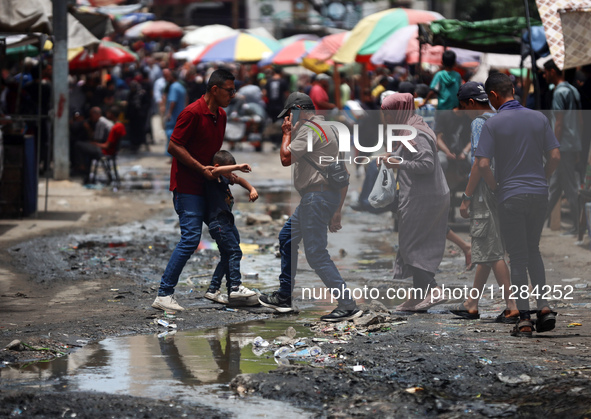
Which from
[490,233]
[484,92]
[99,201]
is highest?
[484,92]

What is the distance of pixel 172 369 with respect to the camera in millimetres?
6102

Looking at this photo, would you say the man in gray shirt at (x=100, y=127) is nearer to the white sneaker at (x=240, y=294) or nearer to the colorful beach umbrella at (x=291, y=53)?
the colorful beach umbrella at (x=291, y=53)

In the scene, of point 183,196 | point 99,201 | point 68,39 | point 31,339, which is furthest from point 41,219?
point 31,339

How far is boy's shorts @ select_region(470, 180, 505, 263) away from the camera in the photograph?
24.8ft

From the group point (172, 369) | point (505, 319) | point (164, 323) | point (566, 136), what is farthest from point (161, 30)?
point (172, 369)

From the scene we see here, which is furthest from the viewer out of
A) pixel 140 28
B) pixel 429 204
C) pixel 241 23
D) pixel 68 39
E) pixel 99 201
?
pixel 241 23

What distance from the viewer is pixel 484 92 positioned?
785 cm

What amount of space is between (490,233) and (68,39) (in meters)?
12.0

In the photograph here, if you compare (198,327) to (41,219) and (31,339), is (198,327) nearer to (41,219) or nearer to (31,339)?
(31,339)

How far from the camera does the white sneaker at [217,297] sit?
27.3 feet

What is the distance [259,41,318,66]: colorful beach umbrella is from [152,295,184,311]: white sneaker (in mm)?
20651

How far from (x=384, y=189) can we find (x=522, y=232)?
4.31ft

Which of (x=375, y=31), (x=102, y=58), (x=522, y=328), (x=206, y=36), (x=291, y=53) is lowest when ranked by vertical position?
(x=522, y=328)

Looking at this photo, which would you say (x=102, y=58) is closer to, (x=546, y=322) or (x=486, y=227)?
(x=486, y=227)
